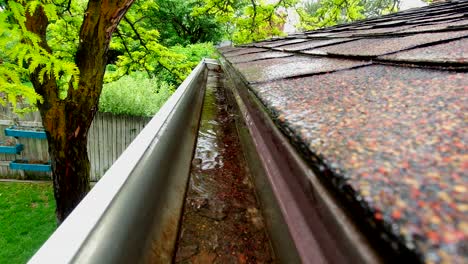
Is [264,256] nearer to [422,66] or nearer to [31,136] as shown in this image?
[422,66]

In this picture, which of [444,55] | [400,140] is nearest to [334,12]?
[444,55]

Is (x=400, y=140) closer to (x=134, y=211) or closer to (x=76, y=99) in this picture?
(x=134, y=211)

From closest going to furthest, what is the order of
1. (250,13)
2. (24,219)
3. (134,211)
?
1. (134,211)
2. (24,219)
3. (250,13)

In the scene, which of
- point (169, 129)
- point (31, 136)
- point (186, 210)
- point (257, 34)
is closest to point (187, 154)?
point (169, 129)

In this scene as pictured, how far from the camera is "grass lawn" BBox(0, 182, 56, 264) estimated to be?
4841 millimetres

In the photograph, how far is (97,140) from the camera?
7.21 meters


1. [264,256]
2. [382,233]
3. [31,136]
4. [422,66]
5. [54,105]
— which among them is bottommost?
[31,136]

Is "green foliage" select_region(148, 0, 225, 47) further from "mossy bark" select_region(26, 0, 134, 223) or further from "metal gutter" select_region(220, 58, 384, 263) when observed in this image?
"metal gutter" select_region(220, 58, 384, 263)

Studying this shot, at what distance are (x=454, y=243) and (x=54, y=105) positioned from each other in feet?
12.9

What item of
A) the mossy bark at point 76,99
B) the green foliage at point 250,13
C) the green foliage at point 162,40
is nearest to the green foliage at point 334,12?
the green foliage at point 250,13

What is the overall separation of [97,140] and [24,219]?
2.30m

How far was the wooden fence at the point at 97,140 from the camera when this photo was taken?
7.18 meters

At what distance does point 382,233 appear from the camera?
25cm

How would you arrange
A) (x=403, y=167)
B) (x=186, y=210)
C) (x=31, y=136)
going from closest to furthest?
(x=403, y=167), (x=186, y=210), (x=31, y=136)
